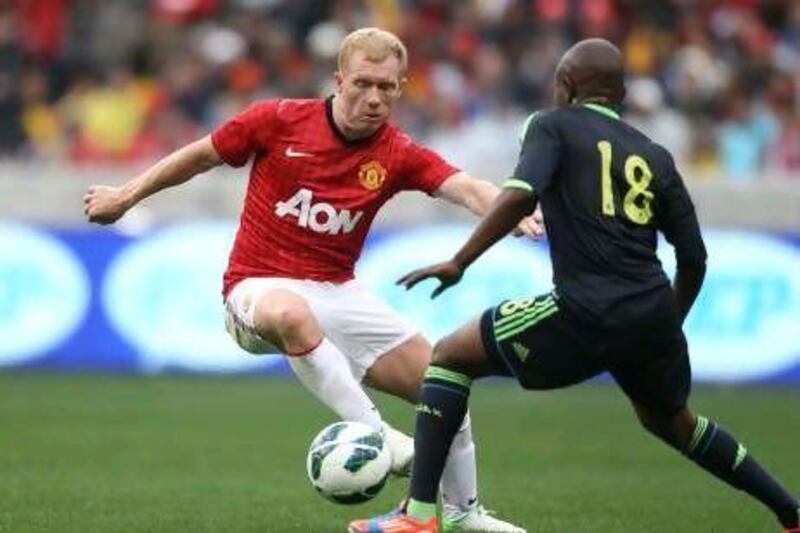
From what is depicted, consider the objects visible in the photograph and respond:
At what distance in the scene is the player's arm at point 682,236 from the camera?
26.5 feet

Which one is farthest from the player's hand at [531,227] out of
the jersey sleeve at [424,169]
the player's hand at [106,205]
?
the player's hand at [106,205]

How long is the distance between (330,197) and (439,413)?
4.56ft

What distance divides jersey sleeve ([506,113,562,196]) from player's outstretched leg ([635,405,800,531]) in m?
1.19

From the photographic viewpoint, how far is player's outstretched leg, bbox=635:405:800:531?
27.5 ft

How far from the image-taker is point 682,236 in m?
8.18

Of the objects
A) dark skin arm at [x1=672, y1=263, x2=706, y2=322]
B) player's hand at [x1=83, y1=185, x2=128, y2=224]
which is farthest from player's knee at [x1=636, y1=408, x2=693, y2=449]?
player's hand at [x1=83, y1=185, x2=128, y2=224]

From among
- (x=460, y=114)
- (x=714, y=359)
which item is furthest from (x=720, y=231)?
(x=460, y=114)

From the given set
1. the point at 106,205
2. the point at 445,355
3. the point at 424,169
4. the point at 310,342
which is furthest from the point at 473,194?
the point at 106,205

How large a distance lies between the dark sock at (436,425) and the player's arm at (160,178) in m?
1.62

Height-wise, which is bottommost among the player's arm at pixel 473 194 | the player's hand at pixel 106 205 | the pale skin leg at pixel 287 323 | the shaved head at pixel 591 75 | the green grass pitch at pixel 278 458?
the green grass pitch at pixel 278 458

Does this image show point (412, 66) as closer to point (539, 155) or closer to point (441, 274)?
point (539, 155)

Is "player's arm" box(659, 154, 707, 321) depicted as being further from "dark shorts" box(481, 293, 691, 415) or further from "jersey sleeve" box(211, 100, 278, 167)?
"jersey sleeve" box(211, 100, 278, 167)

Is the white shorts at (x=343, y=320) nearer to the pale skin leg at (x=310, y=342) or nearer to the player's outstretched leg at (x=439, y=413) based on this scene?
the pale skin leg at (x=310, y=342)

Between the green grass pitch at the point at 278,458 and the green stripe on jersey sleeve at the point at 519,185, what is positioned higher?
the green stripe on jersey sleeve at the point at 519,185
